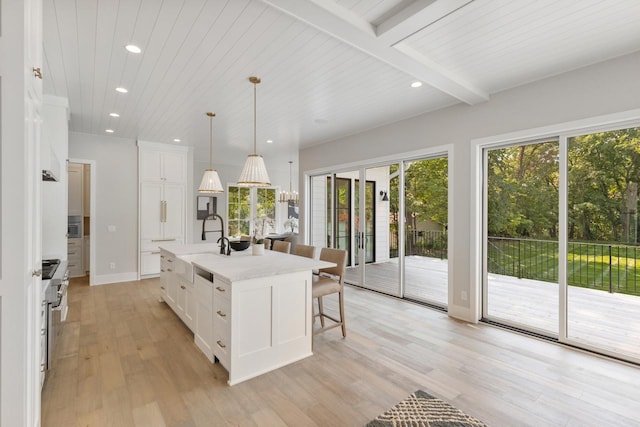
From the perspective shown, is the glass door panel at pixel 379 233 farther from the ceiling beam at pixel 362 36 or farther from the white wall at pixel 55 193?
the white wall at pixel 55 193

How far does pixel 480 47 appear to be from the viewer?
8.14ft

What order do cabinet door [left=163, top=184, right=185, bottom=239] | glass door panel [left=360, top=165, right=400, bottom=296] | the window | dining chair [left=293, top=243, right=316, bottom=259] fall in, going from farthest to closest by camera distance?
the window → cabinet door [left=163, top=184, right=185, bottom=239] → glass door panel [left=360, top=165, right=400, bottom=296] → dining chair [left=293, top=243, right=316, bottom=259]

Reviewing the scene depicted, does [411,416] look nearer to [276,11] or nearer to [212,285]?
[212,285]

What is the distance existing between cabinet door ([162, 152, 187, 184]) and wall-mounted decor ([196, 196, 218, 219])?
2.04 m

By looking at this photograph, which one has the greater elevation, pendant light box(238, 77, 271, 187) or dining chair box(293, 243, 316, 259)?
pendant light box(238, 77, 271, 187)

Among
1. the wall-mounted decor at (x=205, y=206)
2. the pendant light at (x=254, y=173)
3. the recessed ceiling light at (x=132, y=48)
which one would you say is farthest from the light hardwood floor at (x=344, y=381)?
the wall-mounted decor at (x=205, y=206)

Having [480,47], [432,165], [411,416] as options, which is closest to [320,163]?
[432,165]

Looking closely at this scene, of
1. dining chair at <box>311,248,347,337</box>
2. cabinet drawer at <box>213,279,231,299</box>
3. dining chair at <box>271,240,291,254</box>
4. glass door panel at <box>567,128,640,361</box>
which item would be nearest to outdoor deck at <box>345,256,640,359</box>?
A: glass door panel at <box>567,128,640,361</box>

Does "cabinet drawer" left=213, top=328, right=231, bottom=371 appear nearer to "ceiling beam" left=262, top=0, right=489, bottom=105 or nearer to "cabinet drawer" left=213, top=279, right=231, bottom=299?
"cabinet drawer" left=213, top=279, right=231, bottom=299

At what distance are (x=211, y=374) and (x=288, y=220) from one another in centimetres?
733

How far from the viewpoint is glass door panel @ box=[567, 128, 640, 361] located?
2727 millimetres

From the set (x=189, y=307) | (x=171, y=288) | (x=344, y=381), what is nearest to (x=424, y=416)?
(x=344, y=381)

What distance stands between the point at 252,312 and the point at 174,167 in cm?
483

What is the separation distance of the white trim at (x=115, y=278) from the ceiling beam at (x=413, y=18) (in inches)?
232
